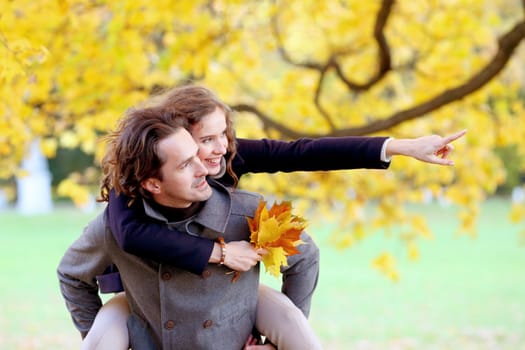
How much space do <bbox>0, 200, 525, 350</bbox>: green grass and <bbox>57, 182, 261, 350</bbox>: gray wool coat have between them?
16.3 feet

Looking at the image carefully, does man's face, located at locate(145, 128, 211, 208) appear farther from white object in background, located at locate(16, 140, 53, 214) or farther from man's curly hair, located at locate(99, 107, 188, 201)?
white object in background, located at locate(16, 140, 53, 214)

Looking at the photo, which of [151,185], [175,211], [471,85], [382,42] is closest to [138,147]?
[151,185]

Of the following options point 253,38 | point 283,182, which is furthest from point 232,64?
point 283,182

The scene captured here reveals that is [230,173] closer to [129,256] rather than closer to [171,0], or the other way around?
[129,256]

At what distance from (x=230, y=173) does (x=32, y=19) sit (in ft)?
7.40

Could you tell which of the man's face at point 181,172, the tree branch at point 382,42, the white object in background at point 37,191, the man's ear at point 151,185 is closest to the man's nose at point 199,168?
the man's face at point 181,172

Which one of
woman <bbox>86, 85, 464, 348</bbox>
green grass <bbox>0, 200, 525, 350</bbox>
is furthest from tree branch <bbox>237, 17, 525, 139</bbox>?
green grass <bbox>0, 200, 525, 350</bbox>

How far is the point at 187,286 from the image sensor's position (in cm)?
226

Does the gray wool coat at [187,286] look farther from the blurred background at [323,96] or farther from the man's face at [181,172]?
the blurred background at [323,96]

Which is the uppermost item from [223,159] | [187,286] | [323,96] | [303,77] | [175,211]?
[223,159]

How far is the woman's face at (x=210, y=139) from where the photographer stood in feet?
7.27

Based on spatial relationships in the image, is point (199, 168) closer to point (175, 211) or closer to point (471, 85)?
point (175, 211)

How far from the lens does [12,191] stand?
73.0 ft

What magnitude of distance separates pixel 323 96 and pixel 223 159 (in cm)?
511
